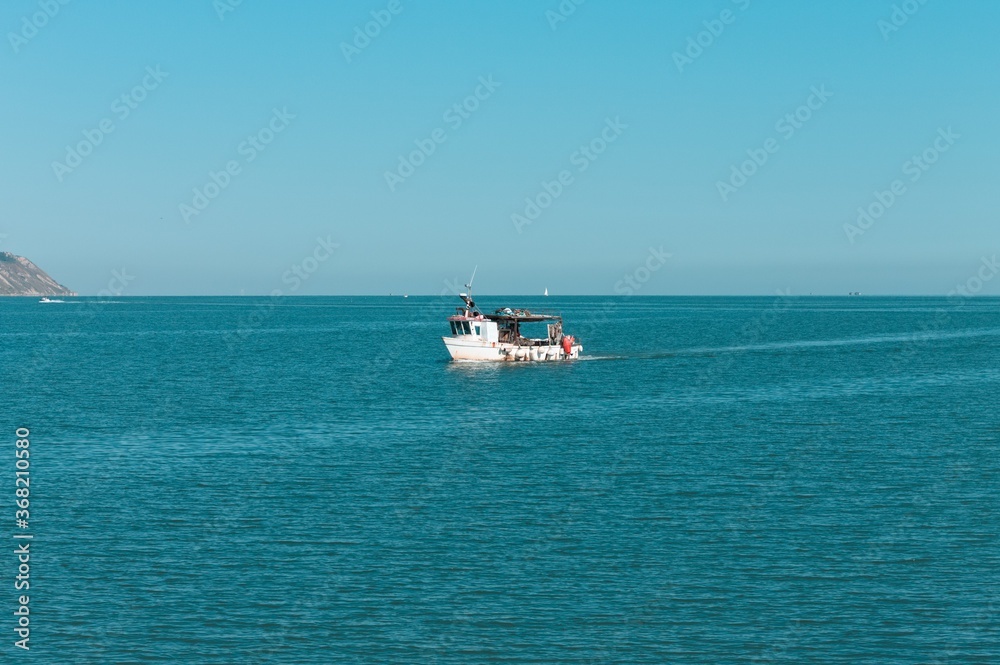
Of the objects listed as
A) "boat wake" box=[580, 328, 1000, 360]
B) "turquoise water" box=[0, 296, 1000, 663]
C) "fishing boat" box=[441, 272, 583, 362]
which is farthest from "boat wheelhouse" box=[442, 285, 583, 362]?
"turquoise water" box=[0, 296, 1000, 663]

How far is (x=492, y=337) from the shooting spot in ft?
397

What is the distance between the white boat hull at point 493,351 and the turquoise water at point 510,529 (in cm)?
3294

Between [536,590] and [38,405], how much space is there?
60193mm

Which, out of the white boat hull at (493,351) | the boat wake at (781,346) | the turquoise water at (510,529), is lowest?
the turquoise water at (510,529)

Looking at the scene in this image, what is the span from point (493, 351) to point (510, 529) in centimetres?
7963

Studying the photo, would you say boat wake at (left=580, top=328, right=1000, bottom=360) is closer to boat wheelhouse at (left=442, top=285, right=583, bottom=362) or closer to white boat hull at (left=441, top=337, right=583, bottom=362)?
white boat hull at (left=441, top=337, right=583, bottom=362)

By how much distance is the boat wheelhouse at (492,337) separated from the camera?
121m

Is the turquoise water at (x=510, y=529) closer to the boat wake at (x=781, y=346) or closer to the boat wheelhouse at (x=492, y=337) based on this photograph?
the boat wheelhouse at (x=492, y=337)

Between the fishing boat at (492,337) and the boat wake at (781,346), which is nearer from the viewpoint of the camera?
the fishing boat at (492,337)

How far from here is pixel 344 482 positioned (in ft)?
168

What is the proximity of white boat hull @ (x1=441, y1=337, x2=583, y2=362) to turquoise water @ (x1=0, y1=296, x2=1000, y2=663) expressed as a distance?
32.9m

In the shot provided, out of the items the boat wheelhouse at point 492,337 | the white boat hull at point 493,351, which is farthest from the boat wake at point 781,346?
the boat wheelhouse at point 492,337

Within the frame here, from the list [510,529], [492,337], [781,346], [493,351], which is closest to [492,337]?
[492,337]

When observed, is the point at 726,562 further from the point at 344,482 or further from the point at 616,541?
the point at 344,482
